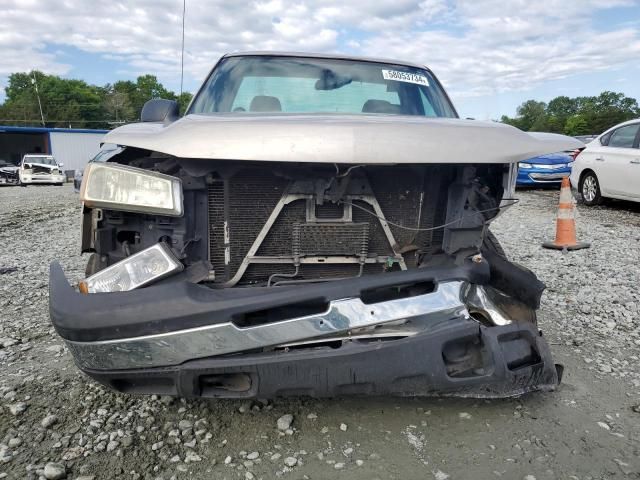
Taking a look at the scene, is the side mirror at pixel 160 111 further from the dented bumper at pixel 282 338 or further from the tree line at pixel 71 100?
the tree line at pixel 71 100

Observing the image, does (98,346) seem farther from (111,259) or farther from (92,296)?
(111,259)

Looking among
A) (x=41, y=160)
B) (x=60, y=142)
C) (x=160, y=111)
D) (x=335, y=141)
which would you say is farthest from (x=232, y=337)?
(x=60, y=142)

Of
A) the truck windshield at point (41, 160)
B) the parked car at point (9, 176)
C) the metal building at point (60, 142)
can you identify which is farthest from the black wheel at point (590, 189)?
the metal building at point (60, 142)

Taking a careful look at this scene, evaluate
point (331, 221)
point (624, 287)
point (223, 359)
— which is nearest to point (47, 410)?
point (223, 359)

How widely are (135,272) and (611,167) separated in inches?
362

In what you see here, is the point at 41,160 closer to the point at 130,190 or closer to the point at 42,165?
the point at 42,165

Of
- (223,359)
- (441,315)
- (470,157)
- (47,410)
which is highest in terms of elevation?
(470,157)

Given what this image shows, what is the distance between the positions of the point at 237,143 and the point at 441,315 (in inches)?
43.0

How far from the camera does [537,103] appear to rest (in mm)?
110625

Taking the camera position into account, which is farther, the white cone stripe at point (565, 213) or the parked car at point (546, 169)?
the parked car at point (546, 169)

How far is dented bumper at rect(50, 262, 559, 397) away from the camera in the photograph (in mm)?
1975

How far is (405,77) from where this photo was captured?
381 centimetres

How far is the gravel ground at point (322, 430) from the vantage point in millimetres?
2092

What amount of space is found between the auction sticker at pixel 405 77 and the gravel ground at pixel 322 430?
6.70 feet
